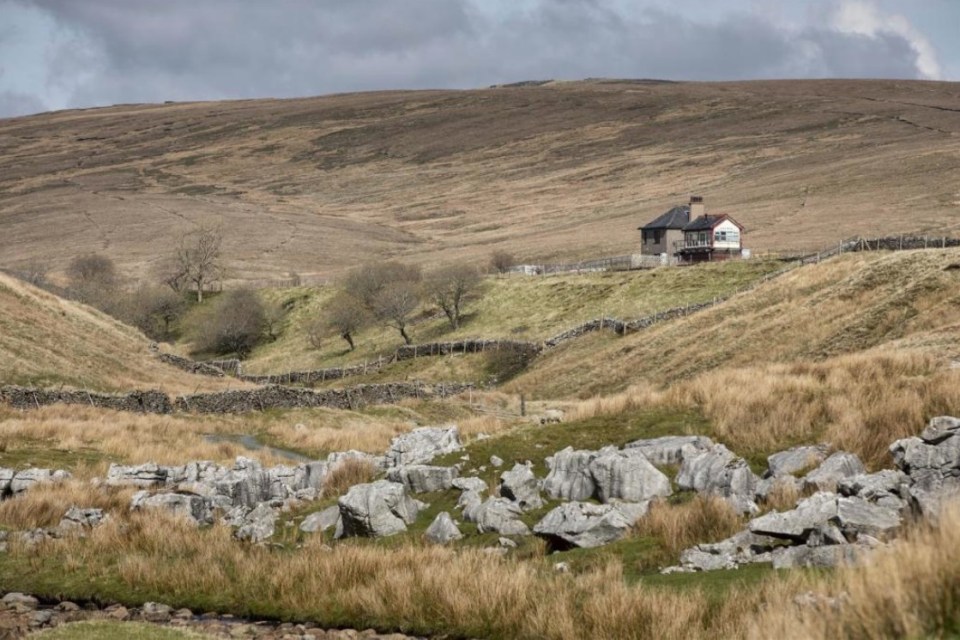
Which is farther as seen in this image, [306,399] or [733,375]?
[306,399]

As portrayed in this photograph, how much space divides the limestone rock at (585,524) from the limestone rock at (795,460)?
9.11ft

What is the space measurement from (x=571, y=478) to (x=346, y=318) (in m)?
86.8

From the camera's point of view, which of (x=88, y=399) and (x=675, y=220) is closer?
(x=88, y=399)

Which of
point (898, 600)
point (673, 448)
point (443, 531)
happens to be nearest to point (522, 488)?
Answer: point (443, 531)

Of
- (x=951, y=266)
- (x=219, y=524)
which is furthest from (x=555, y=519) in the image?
(x=951, y=266)

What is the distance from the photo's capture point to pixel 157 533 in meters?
18.6

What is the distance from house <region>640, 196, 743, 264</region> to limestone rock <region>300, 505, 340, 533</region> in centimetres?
9266

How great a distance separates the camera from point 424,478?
21.9 m

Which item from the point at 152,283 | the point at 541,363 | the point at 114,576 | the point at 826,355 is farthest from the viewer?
the point at 152,283

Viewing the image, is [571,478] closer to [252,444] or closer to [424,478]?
[424,478]

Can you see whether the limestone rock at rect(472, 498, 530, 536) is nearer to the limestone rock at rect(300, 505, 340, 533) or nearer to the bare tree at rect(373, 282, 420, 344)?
the limestone rock at rect(300, 505, 340, 533)

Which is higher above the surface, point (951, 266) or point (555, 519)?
point (951, 266)

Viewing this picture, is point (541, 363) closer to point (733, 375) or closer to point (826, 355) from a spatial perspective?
point (826, 355)

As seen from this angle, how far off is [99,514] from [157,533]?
327 centimetres
